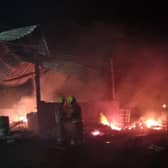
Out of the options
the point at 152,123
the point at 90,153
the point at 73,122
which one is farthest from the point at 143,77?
the point at 90,153

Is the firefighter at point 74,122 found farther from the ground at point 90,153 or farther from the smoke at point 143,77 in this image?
the smoke at point 143,77

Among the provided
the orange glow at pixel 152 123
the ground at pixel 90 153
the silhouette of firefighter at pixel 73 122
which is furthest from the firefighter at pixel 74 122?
the orange glow at pixel 152 123

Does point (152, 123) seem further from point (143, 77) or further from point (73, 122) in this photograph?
point (73, 122)

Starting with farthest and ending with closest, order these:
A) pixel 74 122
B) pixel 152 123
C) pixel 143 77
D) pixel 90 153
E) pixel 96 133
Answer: pixel 143 77 → pixel 152 123 → pixel 96 133 → pixel 74 122 → pixel 90 153

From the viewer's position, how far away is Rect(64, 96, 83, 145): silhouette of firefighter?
12.0 m

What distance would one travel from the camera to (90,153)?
10.4 metres

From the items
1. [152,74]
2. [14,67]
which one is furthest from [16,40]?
[152,74]

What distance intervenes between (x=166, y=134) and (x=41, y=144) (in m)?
5.71

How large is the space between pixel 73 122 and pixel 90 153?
193 centimetres

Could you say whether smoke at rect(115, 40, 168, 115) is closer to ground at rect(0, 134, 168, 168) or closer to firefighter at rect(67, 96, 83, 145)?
ground at rect(0, 134, 168, 168)

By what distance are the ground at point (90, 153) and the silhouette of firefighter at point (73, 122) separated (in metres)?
0.40

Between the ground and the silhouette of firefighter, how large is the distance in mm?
404

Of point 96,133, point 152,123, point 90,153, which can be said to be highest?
point 152,123

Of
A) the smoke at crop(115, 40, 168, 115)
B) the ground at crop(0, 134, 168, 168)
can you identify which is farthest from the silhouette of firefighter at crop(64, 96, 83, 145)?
the smoke at crop(115, 40, 168, 115)
